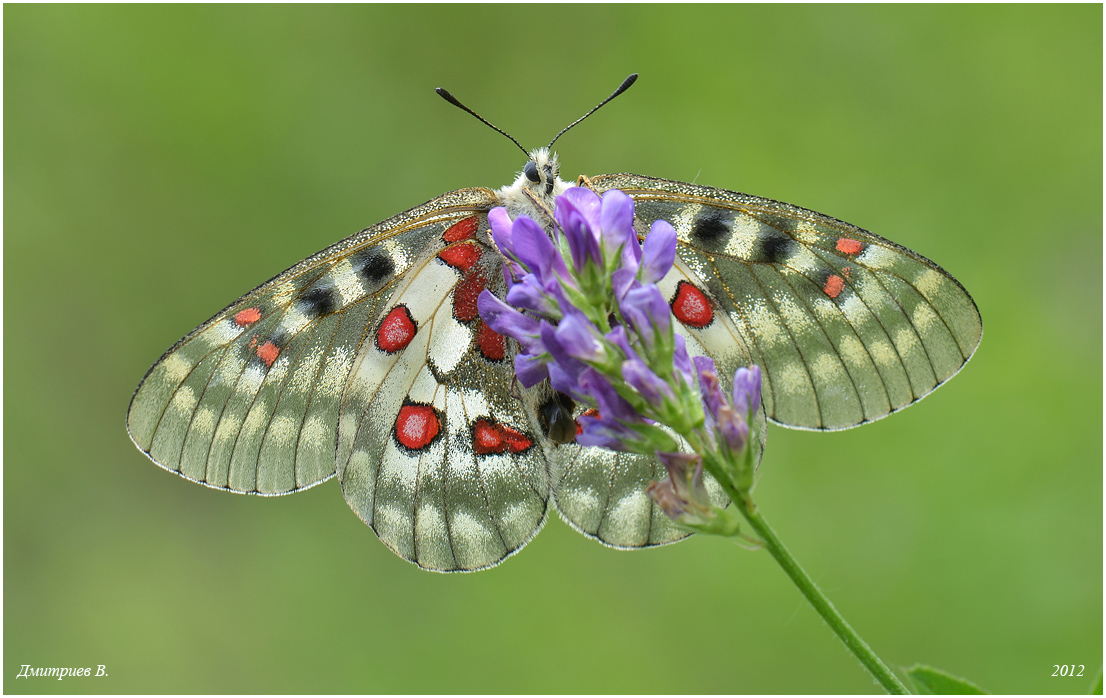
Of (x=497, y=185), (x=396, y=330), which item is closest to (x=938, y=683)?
(x=396, y=330)

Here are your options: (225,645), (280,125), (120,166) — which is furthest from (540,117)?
(225,645)

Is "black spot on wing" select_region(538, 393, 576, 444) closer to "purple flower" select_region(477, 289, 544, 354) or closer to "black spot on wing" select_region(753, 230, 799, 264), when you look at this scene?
"purple flower" select_region(477, 289, 544, 354)

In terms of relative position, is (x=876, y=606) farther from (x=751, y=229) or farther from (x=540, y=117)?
(x=540, y=117)

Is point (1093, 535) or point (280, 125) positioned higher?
point (280, 125)

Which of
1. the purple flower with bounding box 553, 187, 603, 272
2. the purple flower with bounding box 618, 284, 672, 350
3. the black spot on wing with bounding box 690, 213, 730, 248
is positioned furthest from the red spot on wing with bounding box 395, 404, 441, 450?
the purple flower with bounding box 618, 284, 672, 350

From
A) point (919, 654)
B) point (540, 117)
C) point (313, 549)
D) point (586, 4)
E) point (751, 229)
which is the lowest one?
point (919, 654)

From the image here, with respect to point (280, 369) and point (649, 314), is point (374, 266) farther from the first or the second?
point (649, 314)

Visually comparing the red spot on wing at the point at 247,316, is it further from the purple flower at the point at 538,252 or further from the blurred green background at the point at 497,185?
the blurred green background at the point at 497,185
